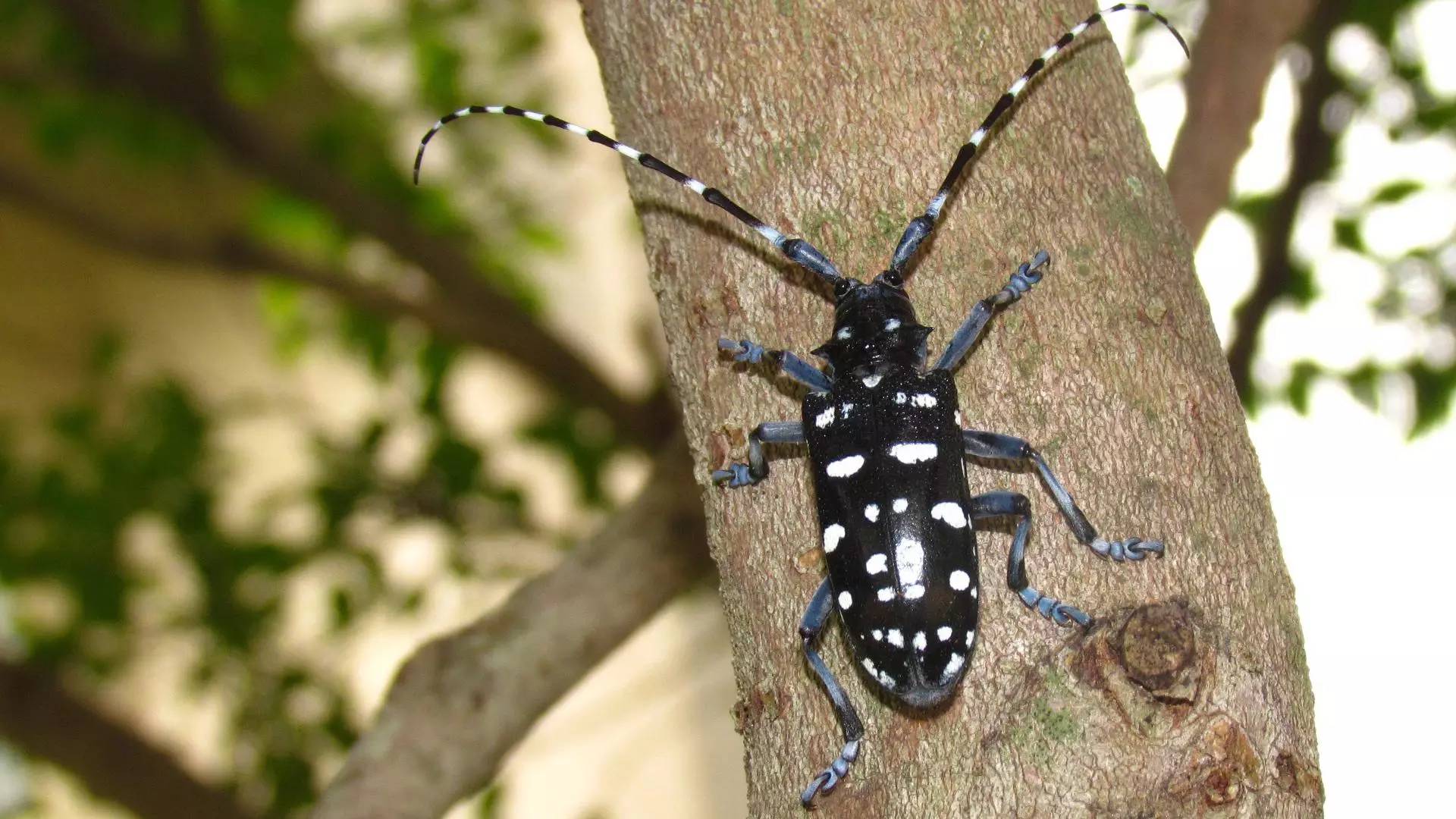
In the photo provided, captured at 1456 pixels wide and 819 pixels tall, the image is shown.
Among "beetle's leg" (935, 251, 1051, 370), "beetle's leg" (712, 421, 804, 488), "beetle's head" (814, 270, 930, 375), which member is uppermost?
→ "beetle's head" (814, 270, 930, 375)

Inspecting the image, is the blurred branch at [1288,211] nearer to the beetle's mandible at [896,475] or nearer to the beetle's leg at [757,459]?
the beetle's mandible at [896,475]

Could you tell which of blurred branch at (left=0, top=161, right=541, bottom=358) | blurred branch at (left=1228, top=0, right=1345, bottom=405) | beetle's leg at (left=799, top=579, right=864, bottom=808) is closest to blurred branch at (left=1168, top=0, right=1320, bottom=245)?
blurred branch at (left=1228, top=0, right=1345, bottom=405)

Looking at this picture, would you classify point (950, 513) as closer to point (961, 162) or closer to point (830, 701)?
point (830, 701)

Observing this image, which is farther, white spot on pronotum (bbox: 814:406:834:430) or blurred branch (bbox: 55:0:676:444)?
blurred branch (bbox: 55:0:676:444)

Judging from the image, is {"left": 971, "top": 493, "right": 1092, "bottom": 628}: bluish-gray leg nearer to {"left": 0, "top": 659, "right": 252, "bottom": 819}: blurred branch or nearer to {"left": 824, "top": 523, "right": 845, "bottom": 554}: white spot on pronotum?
{"left": 824, "top": 523, "right": 845, "bottom": 554}: white spot on pronotum

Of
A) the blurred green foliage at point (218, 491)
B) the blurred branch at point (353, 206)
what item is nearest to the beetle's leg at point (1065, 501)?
the blurred green foliage at point (218, 491)

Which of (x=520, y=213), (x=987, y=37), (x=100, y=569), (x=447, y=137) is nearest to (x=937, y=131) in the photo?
(x=987, y=37)

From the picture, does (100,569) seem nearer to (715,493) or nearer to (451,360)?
(451,360)
